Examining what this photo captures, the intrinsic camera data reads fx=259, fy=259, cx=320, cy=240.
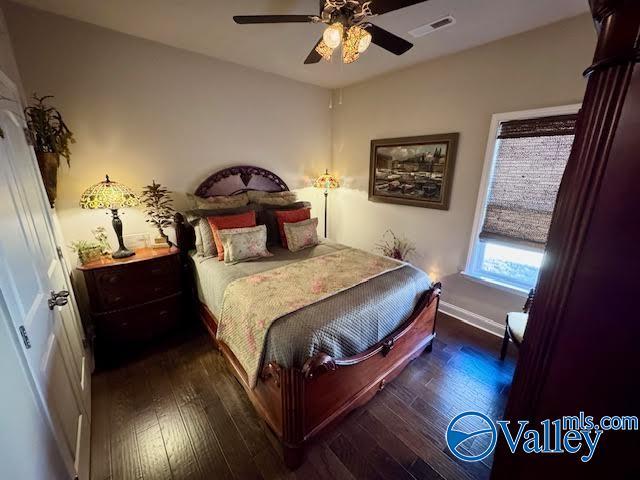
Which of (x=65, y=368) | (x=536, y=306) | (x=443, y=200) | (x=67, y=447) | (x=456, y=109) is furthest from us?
(x=443, y=200)

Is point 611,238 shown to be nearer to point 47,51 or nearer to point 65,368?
point 65,368

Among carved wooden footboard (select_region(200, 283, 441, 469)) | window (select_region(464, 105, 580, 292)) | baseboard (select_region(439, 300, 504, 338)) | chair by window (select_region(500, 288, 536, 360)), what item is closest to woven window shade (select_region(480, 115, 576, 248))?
window (select_region(464, 105, 580, 292))

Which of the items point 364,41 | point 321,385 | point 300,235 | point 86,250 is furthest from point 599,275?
point 86,250

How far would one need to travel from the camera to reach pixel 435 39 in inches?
90.4

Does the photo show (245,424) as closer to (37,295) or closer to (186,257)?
(37,295)

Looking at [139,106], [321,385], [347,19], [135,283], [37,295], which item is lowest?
[321,385]

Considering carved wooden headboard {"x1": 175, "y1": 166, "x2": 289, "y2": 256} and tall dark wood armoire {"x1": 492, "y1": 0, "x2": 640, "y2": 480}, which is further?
carved wooden headboard {"x1": 175, "y1": 166, "x2": 289, "y2": 256}

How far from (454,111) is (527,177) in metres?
0.96

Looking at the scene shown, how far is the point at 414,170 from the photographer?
3.05 meters

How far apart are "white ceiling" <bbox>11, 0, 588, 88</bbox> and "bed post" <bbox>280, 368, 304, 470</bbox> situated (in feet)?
7.86

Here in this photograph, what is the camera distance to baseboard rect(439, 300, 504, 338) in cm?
260

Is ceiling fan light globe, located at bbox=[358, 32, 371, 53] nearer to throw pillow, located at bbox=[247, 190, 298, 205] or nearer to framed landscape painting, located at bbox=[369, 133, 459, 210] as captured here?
framed landscape painting, located at bbox=[369, 133, 459, 210]

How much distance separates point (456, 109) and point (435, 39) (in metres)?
0.67

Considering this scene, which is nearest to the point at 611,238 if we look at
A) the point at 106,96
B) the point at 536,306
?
the point at 536,306
